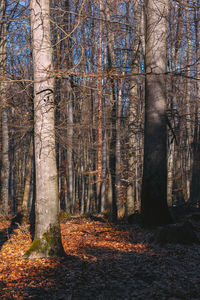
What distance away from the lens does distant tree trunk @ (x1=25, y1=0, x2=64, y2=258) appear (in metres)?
5.99

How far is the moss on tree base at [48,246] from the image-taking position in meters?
5.91

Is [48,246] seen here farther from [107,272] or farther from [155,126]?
[155,126]

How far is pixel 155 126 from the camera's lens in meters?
8.34

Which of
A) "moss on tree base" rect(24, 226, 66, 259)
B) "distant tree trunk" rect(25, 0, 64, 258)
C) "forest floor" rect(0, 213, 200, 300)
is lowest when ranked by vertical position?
"forest floor" rect(0, 213, 200, 300)

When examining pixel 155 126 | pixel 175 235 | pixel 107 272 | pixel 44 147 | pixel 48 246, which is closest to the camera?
pixel 107 272

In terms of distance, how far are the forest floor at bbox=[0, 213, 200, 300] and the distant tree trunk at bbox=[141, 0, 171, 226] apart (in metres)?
0.79

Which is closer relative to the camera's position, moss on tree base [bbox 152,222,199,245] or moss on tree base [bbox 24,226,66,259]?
moss on tree base [bbox 24,226,66,259]

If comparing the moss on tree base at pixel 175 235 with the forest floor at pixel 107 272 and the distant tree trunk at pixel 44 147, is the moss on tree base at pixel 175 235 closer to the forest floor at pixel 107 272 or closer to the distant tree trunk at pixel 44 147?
the forest floor at pixel 107 272

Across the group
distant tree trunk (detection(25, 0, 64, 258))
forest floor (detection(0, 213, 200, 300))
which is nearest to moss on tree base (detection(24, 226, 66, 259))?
distant tree trunk (detection(25, 0, 64, 258))

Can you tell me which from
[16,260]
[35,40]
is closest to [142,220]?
[16,260]

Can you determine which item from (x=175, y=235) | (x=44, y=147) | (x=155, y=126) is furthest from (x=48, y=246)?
(x=155, y=126)

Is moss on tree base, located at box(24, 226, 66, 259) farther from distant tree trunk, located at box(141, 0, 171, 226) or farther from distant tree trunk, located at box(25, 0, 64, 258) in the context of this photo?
distant tree trunk, located at box(141, 0, 171, 226)

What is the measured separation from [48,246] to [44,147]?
6.77 ft

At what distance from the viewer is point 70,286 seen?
459 centimetres
